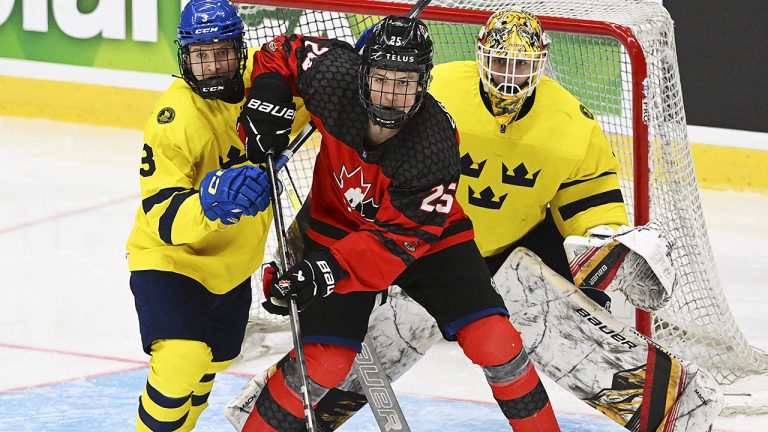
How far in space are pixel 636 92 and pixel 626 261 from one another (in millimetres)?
591

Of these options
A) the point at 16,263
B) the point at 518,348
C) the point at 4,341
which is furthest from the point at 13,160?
the point at 518,348

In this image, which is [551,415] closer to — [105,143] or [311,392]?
[311,392]

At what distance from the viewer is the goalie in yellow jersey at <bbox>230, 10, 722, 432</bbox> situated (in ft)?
9.79

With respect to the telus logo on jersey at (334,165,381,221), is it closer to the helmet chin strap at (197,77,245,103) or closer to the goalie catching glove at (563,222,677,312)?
the helmet chin strap at (197,77,245,103)

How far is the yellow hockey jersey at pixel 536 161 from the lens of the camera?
10.1 ft

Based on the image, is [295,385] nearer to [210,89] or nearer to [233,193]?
[233,193]

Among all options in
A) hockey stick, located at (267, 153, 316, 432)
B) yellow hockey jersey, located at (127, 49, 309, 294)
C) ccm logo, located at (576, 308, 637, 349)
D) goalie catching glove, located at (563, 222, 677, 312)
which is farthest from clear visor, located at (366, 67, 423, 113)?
ccm logo, located at (576, 308, 637, 349)

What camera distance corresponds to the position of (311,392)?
2730 mm

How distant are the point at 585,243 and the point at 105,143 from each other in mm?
3493

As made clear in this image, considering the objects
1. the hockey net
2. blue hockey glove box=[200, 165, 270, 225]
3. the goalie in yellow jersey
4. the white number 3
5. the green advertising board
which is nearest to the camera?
blue hockey glove box=[200, 165, 270, 225]

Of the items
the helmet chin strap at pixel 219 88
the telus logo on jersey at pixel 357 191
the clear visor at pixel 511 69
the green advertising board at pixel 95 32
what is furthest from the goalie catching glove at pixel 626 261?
the green advertising board at pixel 95 32

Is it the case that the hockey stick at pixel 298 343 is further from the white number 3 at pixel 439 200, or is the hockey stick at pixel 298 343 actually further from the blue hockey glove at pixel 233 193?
the white number 3 at pixel 439 200

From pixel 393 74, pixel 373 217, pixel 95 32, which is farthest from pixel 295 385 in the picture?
pixel 95 32

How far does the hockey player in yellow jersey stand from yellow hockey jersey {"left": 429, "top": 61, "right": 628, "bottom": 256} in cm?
57
